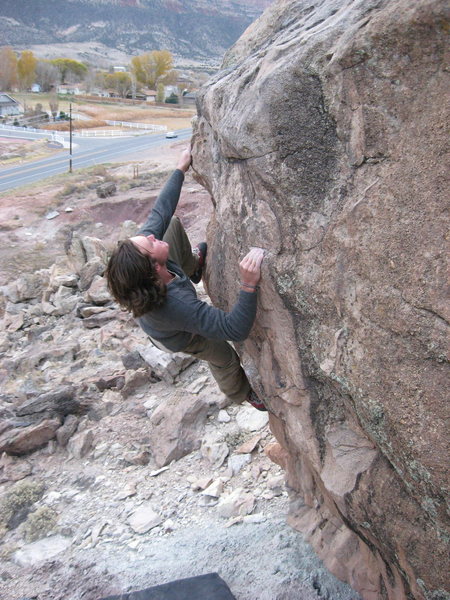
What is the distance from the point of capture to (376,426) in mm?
2748

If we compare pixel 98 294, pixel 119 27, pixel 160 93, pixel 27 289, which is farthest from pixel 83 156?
pixel 119 27

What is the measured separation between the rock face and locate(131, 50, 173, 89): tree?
71.8m

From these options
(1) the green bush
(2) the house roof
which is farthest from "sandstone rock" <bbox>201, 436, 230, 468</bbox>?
(2) the house roof

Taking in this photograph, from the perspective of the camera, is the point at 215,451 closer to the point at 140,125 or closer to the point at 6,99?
the point at 140,125

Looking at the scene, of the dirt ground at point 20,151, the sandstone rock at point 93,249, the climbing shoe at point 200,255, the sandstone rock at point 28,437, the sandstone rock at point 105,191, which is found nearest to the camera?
the climbing shoe at point 200,255

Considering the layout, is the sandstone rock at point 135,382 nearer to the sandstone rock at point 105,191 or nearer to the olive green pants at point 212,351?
the olive green pants at point 212,351

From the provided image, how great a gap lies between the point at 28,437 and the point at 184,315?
4.16m

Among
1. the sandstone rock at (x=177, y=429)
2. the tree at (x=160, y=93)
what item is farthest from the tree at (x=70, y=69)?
the sandstone rock at (x=177, y=429)

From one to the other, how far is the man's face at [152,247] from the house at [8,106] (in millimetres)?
60375

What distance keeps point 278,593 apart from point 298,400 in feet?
4.82

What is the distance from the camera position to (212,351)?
4.06m

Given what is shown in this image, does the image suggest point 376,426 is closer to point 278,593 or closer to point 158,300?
point 158,300

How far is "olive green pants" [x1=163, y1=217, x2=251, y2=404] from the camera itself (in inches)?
158

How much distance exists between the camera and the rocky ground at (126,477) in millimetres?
4199
